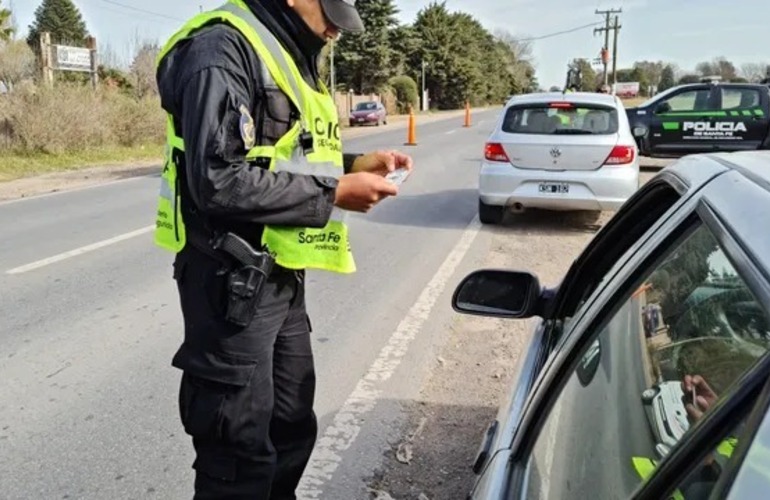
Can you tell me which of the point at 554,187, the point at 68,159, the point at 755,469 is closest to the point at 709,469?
the point at 755,469

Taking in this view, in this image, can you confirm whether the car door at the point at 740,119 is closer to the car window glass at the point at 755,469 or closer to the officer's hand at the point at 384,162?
the officer's hand at the point at 384,162

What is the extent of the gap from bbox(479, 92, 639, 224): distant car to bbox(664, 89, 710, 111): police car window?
6.07 m

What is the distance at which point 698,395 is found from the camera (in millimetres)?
1131

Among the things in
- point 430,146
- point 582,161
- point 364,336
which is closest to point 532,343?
point 364,336

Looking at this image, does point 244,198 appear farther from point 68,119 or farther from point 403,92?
point 403,92

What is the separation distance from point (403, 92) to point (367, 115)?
1887 cm

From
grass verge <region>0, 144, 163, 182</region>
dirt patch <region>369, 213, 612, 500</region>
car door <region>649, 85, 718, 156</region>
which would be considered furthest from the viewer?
grass verge <region>0, 144, 163, 182</region>

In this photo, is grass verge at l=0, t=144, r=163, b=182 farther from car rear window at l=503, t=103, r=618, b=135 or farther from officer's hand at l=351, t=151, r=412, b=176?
officer's hand at l=351, t=151, r=412, b=176

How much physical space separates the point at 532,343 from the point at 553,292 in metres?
0.18

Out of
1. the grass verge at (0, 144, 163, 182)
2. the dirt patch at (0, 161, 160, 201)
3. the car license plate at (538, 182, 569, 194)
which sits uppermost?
the car license plate at (538, 182, 569, 194)

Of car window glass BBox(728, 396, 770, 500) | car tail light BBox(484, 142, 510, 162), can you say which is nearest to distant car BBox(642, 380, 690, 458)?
car window glass BBox(728, 396, 770, 500)

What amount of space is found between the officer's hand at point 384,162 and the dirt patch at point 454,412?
74 cm

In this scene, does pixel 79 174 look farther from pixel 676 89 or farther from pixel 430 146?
pixel 676 89

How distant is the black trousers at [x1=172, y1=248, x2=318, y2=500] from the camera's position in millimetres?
1948
